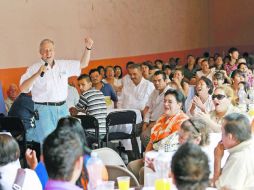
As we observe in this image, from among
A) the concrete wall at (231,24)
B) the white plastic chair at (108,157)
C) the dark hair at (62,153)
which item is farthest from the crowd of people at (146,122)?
the concrete wall at (231,24)

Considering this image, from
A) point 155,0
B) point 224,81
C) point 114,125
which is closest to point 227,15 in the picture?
point 155,0

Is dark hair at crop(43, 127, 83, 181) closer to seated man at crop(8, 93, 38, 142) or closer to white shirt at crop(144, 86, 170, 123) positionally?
seated man at crop(8, 93, 38, 142)

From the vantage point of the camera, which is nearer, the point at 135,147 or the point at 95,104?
the point at 95,104

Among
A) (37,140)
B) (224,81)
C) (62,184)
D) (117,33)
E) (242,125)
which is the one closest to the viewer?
(62,184)

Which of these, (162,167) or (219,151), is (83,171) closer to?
(162,167)

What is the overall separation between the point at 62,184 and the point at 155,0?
11.1 metres

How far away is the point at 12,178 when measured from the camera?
133 inches

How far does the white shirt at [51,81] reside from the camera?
20.0ft

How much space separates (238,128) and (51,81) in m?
2.97

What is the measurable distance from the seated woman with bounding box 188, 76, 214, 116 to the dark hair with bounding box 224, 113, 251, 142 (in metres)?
2.40

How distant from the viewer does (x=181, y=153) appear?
2.46 m

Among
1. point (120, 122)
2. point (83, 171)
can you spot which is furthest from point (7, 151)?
point (120, 122)

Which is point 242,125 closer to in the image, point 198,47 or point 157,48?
point 157,48

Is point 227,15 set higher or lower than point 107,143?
higher
